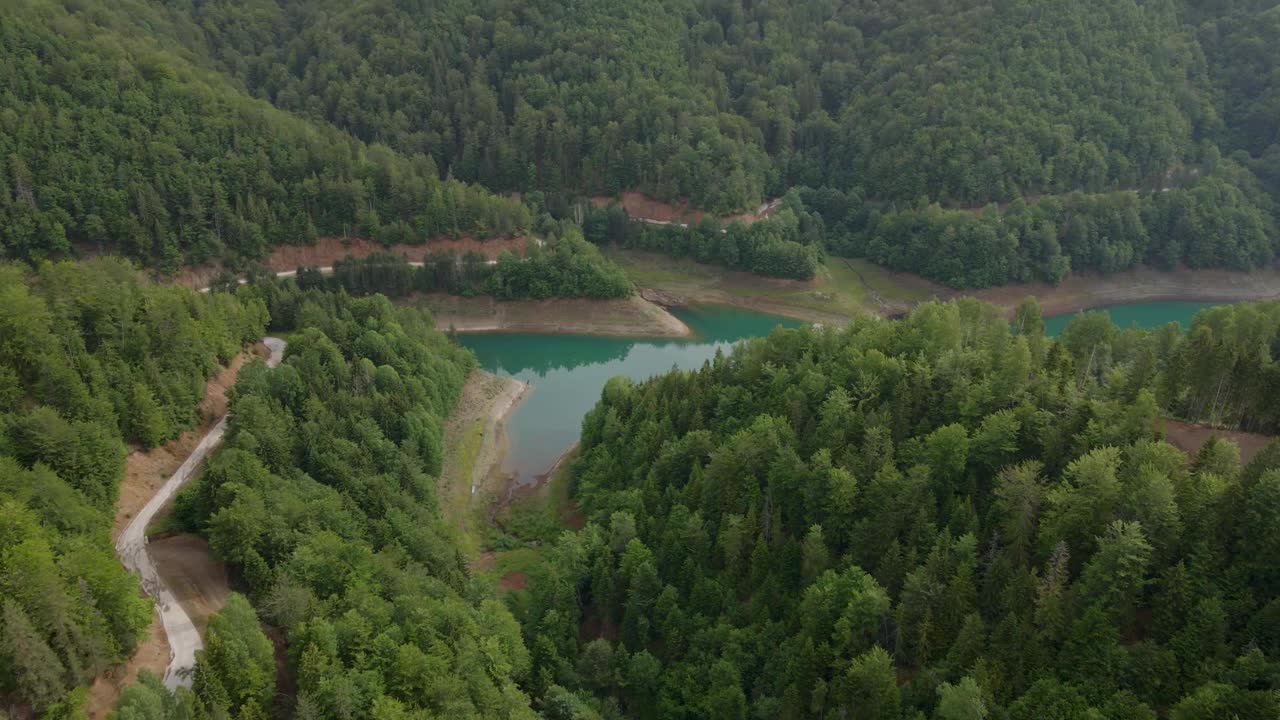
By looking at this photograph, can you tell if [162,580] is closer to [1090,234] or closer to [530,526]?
[530,526]

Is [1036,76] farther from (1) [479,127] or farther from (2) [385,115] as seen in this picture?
(2) [385,115]

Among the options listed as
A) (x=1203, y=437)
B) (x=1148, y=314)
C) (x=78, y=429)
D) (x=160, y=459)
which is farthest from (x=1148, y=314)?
(x=78, y=429)

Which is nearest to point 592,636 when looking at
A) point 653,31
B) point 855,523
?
point 855,523

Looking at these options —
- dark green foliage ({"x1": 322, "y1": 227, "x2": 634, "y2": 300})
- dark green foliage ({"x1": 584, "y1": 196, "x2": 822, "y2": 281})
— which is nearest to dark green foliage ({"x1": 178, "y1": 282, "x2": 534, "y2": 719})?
dark green foliage ({"x1": 322, "y1": 227, "x2": 634, "y2": 300})

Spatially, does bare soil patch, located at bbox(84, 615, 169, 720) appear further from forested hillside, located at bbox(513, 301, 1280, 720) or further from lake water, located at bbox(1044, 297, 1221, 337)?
lake water, located at bbox(1044, 297, 1221, 337)

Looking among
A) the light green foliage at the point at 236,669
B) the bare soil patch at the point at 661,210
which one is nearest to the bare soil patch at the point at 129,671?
the light green foliage at the point at 236,669
